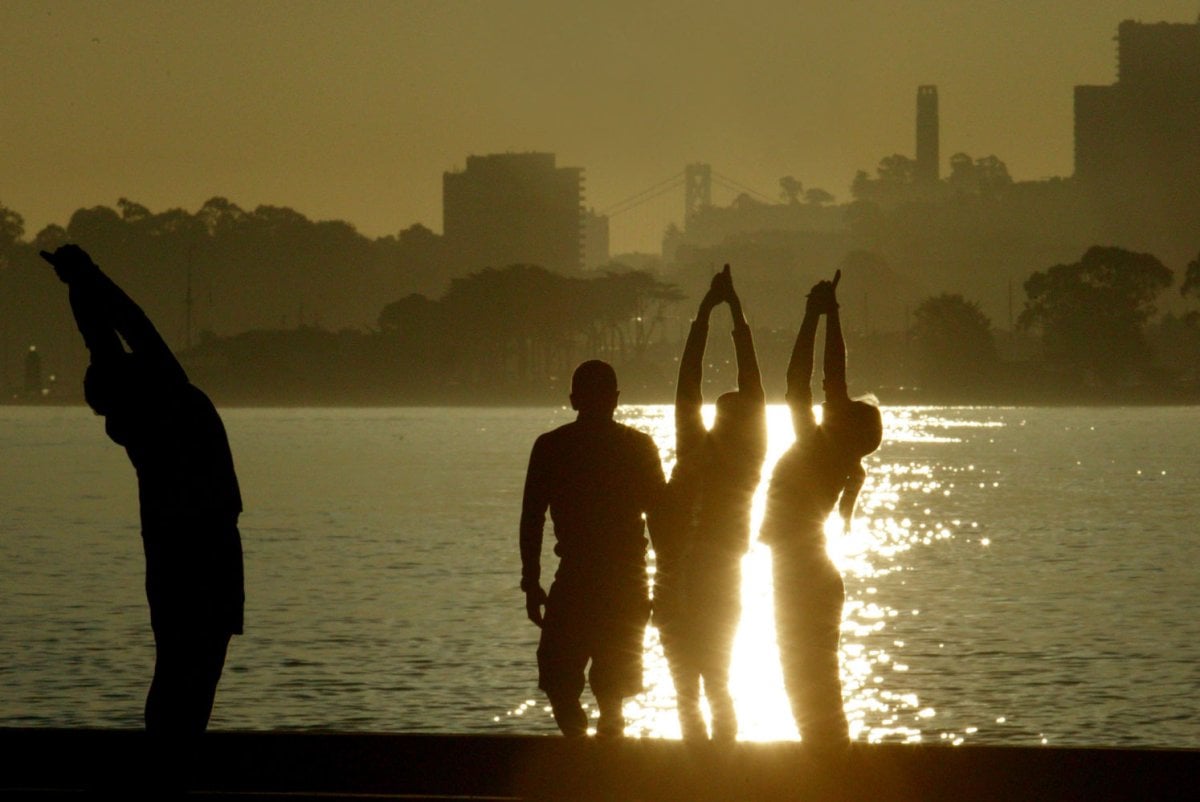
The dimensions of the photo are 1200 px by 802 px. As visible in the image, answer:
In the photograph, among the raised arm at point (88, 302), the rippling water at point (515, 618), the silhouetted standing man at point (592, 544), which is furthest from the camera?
the rippling water at point (515, 618)

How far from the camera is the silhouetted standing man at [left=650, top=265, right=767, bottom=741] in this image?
28.5ft

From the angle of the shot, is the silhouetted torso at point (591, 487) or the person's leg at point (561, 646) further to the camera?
the person's leg at point (561, 646)

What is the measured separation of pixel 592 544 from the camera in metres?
8.63

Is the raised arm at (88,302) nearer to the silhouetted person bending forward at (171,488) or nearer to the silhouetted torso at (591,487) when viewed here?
the silhouetted person bending forward at (171,488)

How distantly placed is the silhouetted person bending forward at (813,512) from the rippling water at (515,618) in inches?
276

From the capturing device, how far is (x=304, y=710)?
1969cm

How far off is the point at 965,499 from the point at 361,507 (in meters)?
21.2

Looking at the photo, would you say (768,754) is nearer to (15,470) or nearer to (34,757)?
(34,757)

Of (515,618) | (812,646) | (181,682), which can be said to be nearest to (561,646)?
(812,646)

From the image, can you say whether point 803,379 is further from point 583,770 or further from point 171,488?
point 171,488

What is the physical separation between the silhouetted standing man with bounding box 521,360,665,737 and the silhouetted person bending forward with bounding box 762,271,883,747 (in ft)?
1.85

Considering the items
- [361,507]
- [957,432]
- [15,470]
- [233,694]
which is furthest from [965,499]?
[957,432]

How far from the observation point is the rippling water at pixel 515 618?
19516 millimetres

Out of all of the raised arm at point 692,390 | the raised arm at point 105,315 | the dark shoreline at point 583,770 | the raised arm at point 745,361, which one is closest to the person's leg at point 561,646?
the dark shoreline at point 583,770
